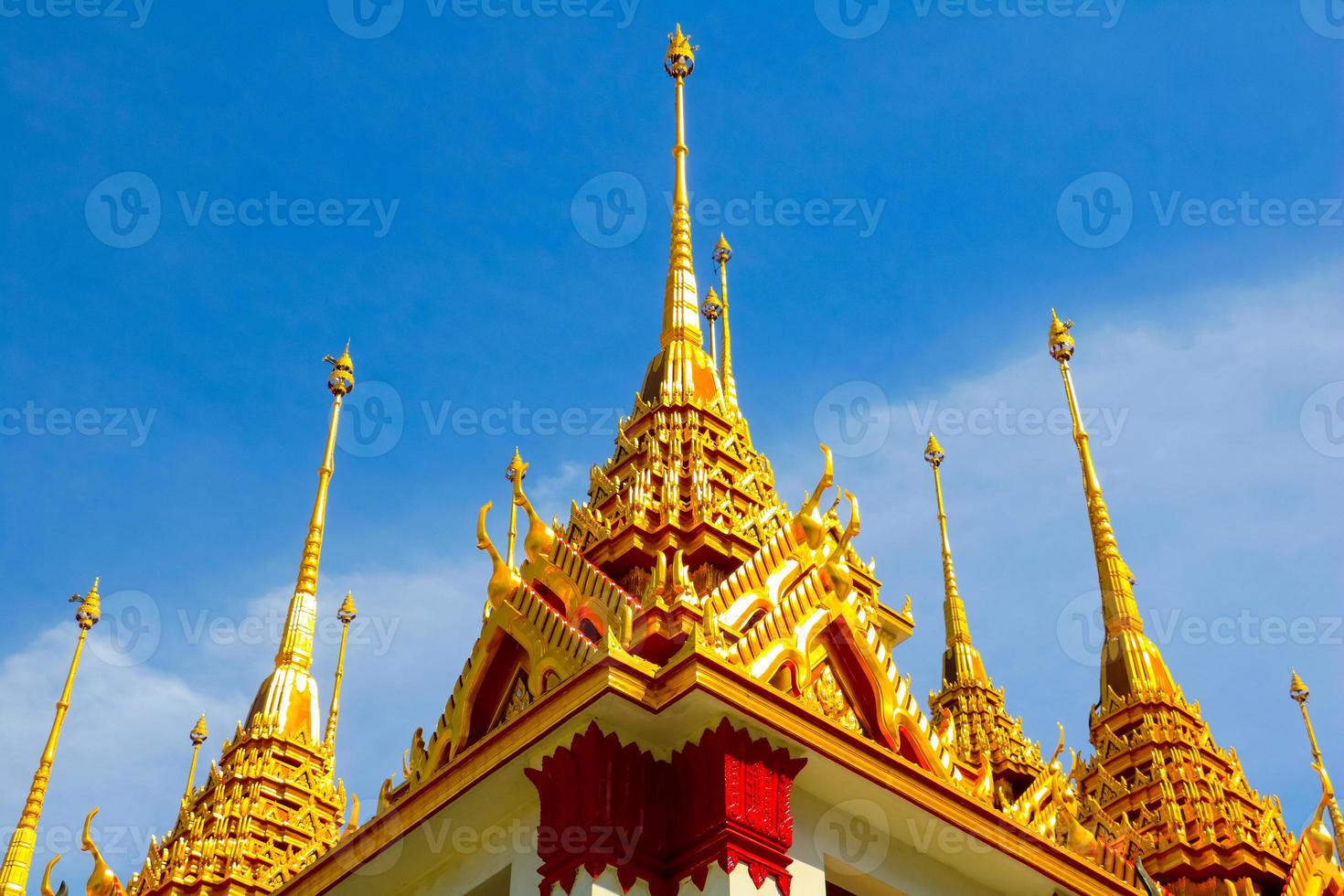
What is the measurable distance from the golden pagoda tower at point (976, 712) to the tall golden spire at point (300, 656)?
922 centimetres

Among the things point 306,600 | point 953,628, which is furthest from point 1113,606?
point 306,600

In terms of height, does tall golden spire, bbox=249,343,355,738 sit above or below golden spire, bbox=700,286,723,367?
below

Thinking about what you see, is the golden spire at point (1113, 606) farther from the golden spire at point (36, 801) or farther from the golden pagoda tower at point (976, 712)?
the golden spire at point (36, 801)

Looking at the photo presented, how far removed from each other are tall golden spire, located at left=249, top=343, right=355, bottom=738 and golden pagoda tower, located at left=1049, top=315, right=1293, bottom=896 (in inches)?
434

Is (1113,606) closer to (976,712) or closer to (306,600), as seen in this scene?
(976,712)

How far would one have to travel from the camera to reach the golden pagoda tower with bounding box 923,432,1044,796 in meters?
25.1

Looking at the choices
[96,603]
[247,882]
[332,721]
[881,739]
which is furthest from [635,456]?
[96,603]

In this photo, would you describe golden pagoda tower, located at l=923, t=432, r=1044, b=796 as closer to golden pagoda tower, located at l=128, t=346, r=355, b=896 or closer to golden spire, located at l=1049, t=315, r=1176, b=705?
golden spire, located at l=1049, t=315, r=1176, b=705

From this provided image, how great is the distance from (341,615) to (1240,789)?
52.2 ft

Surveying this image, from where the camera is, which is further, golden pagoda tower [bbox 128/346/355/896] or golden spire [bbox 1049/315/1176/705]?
golden spire [bbox 1049/315/1176/705]

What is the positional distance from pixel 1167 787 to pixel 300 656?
41.4 ft

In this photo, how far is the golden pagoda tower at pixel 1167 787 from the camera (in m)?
22.1

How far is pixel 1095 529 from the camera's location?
29.8 metres

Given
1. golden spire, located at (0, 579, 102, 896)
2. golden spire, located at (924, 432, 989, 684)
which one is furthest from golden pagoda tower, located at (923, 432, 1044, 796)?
golden spire, located at (0, 579, 102, 896)
